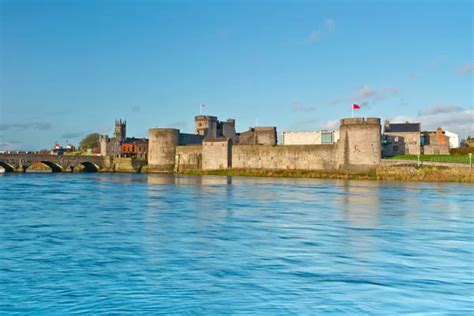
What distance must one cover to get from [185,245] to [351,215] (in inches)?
211

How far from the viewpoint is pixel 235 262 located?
7344mm

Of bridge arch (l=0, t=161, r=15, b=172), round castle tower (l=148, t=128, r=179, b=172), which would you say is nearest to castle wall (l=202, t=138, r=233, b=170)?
round castle tower (l=148, t=128, r=179, b=172)

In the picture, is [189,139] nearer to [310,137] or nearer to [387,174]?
[310,137]

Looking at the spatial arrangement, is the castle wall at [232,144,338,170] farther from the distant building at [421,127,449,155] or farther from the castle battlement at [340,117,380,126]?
the distant building at [421,127,449,155]

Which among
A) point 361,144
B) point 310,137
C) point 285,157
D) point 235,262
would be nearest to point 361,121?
point 361,144

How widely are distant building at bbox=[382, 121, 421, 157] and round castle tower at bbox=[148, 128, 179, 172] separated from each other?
17008mm

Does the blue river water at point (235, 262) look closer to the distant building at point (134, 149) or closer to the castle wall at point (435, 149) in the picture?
the castle wall at point (435, 149)

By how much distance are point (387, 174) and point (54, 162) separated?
2749cm

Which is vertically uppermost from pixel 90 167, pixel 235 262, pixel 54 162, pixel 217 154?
pixel 217 154

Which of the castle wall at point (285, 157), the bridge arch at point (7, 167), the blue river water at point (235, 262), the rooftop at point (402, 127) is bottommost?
the blue river water at point (235, 262)

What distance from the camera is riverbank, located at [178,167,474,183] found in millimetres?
30062

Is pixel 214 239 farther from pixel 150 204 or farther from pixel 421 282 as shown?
pixel 150 204

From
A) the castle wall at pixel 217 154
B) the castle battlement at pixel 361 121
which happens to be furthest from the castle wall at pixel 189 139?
the castle battlement at pixel 361 121

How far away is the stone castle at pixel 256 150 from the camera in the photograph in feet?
119
